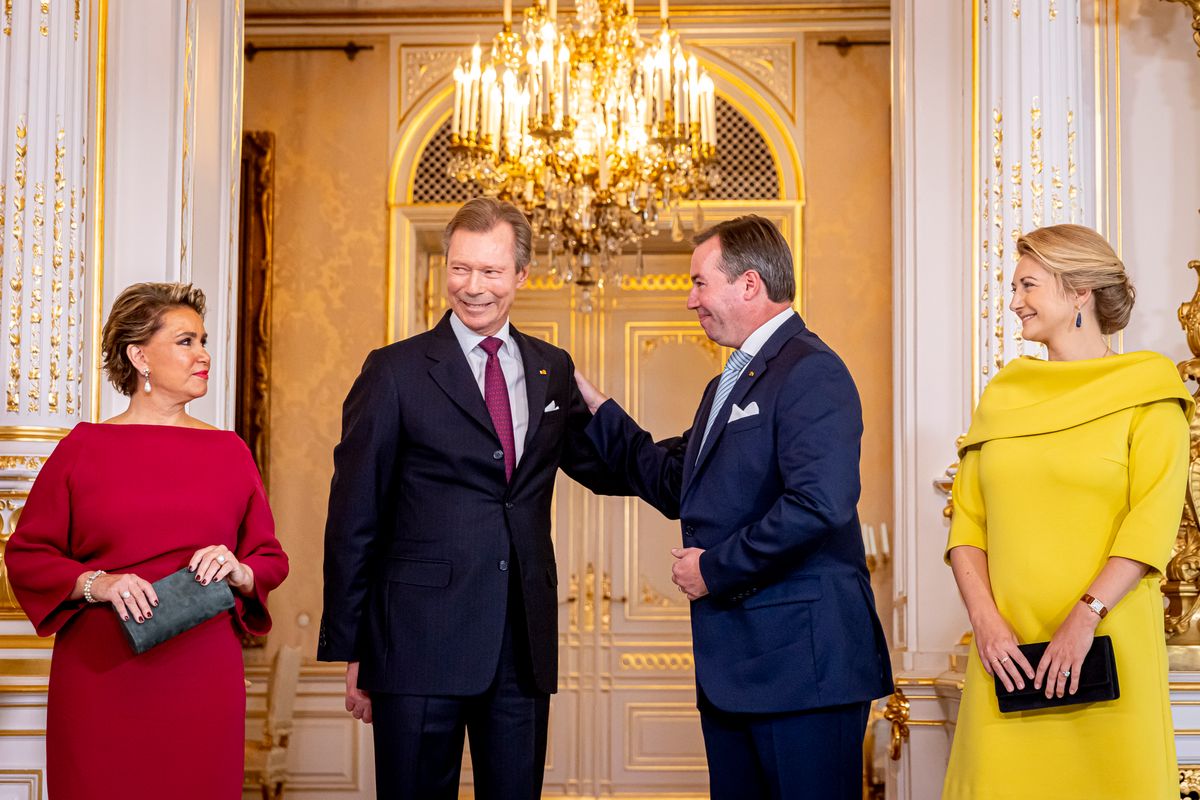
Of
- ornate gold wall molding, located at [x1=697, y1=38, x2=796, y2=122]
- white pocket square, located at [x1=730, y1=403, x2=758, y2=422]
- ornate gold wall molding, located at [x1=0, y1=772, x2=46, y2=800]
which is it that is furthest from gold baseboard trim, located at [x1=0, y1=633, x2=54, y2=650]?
ornate gold wall molding, located at [x1=697, y1=38, x2=796, y2=122]

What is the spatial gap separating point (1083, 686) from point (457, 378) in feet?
4.75

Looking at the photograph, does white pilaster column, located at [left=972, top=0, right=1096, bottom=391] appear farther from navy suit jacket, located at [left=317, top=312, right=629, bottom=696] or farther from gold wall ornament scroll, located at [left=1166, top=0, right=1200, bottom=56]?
navy suit jacket, located at [left=317, top=312, right=629, bottom=696]

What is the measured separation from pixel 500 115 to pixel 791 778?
12.1 feet

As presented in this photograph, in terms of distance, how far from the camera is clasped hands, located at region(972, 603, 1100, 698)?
2.62 metres

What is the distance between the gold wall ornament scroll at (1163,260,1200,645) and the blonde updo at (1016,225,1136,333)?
0.90 meters

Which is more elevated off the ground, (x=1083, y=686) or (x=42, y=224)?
(x=42, y=224)

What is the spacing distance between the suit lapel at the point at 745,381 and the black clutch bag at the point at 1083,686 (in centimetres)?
76

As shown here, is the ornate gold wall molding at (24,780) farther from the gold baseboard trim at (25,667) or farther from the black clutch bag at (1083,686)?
the black clutch bag at (1083,686)

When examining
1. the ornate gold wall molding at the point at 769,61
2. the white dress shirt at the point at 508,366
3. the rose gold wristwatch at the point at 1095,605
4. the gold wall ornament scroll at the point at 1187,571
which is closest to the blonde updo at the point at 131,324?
the white dress shirt at the point at 508,366

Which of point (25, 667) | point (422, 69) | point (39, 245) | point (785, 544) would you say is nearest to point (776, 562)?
point (785, 544)

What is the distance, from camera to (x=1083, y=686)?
2.64 meters

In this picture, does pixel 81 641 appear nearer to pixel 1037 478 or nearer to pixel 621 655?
pixel 1037 478

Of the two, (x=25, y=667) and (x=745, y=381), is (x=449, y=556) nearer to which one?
(x=745, y=381)

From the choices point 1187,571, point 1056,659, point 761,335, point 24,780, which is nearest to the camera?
point 1056,659
